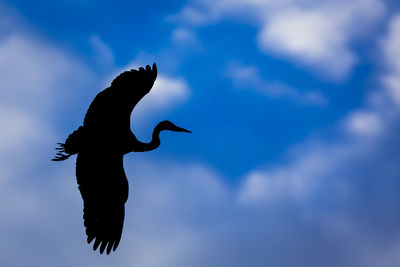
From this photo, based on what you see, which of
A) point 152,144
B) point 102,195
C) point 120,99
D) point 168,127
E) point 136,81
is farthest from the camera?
point 168,127

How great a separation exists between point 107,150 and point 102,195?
35.7 inches

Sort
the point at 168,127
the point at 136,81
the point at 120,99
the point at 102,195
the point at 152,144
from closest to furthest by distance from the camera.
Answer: the point at 120,99, the point at 136,81, the point at 102,195, the point at 152,144, the point at 168,127

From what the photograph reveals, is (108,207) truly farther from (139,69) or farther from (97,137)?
(139,69)

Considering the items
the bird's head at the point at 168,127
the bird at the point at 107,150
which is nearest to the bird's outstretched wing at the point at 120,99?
the bird at the point at 107,150

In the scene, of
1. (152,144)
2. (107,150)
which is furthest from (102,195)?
(152,144)

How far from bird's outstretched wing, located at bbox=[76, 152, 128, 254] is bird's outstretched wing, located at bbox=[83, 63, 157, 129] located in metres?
0.75

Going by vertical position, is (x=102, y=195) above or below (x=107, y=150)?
below

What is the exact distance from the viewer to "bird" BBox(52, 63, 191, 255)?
1041 centimetres

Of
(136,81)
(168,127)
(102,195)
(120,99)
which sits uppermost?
(168,127)

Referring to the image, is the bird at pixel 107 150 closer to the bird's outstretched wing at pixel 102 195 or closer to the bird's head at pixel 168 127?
the bird's outstretched wing at pixel 102 195

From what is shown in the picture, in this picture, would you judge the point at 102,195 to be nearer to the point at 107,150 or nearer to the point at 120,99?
the point at 107,150

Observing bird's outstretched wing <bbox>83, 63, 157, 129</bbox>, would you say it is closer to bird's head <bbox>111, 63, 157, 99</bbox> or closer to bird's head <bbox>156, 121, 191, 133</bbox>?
bird's head <bbox>111, 63, 157, 99</bbox>

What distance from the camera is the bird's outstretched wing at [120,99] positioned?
10.3 m

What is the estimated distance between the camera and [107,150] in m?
10.9
